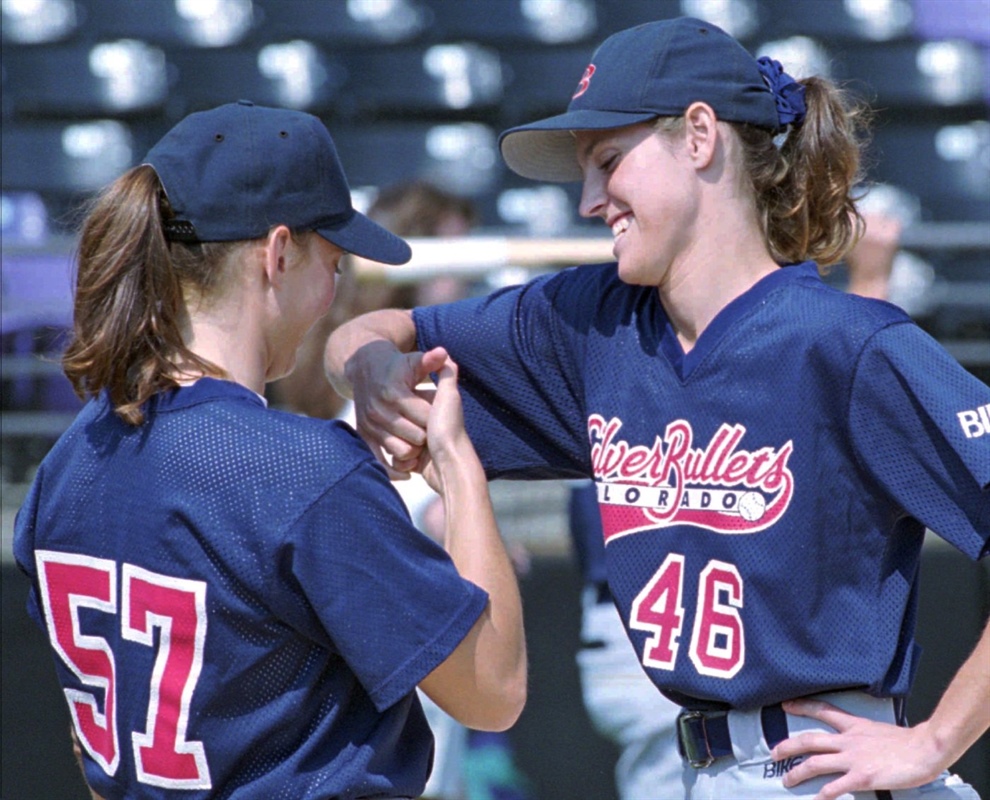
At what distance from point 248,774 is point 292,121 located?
0.71 meters

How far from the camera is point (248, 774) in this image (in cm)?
145

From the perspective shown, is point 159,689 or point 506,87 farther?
point 506,87

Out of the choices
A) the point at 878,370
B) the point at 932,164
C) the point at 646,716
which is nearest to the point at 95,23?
the point at 932,164

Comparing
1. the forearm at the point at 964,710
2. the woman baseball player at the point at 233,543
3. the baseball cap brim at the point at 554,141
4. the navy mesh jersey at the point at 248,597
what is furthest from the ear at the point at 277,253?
the forearm at the point at 964,710

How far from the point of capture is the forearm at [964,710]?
151 cm

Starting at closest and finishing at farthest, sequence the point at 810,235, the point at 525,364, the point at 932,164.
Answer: the point at 810,235 < the point at 525,364 < the point at 932,164

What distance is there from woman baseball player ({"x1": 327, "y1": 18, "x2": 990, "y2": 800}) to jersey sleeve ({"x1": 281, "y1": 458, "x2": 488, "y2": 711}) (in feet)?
1.03

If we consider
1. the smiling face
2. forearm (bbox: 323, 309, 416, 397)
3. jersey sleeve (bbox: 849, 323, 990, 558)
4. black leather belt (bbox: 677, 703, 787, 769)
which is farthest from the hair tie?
black leather belt (bbox: 677, 703, 787, 769)

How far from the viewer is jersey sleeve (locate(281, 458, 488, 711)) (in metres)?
1.39

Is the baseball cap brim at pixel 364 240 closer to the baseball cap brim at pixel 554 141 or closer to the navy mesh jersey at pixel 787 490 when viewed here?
the baseball cap brim at pixel 554 141

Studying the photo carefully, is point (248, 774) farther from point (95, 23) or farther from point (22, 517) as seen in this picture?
point (95, 23)

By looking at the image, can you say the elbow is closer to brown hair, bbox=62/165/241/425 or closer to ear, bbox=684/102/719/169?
brown hair, bbox=62/165/241/425

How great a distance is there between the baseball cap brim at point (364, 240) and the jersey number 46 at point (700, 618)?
490 mm

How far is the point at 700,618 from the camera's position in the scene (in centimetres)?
159
